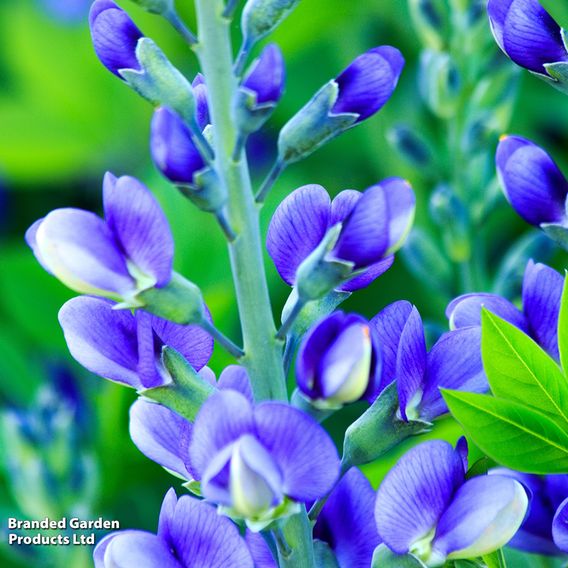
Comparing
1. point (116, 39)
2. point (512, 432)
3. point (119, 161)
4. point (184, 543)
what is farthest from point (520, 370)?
point (119, 161)

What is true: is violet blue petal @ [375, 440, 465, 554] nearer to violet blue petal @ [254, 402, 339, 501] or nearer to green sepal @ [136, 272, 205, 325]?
violet blue petal @ [254, 402, 339, 501]

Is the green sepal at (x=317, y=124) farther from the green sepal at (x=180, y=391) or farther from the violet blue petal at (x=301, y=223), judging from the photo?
the green sepal at (x=180, y=391)

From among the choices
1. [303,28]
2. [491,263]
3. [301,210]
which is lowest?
[491,263]

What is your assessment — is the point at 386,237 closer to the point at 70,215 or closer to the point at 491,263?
the point at 70,215

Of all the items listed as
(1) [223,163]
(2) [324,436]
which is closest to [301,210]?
(1) [223,163]

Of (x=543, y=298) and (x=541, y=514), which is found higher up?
(x=543, y=298)

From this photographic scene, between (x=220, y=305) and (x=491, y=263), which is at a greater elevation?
(x=220, y=305)

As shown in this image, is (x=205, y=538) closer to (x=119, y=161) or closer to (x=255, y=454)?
(x=255, y=454)
